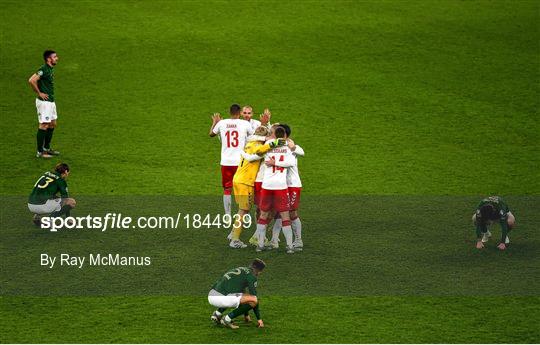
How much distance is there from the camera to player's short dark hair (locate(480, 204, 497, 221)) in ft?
59.7

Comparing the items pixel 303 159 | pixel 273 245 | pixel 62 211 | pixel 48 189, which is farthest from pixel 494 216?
pixel 48 189

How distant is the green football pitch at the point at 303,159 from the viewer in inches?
644

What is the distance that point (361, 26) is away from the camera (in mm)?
31156

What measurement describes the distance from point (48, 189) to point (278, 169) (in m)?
4.14

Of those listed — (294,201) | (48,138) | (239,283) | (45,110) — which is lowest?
(239,283)

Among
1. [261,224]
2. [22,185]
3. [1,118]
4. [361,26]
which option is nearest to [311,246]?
[261,224]

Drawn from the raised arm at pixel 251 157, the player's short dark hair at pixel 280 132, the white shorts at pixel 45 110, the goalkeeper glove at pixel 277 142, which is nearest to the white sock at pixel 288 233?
the raised arm at pixel 251 157

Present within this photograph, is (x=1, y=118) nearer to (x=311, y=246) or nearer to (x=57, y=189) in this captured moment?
(x=57, y=189)

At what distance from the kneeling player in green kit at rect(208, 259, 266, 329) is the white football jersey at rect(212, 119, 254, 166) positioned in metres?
3.98

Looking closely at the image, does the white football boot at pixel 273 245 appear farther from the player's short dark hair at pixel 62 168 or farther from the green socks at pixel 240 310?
the player's short dark hair at pixel 62 168

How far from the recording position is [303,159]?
24391 mm

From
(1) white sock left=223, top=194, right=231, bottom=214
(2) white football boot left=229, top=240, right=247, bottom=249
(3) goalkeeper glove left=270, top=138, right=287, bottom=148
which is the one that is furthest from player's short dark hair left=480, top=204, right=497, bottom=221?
(1) white sock left=223, top=194, right=231, bottom=214

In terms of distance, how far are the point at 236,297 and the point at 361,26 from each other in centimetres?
1696

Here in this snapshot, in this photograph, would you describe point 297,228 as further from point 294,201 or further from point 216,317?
point 216,317
